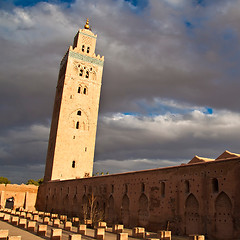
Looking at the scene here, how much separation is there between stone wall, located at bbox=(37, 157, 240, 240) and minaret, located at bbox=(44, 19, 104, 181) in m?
8.96

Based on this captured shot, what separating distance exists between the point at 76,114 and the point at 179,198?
19.3m

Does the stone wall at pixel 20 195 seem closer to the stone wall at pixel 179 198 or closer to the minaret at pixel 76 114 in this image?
the minaret at pixel 76 114

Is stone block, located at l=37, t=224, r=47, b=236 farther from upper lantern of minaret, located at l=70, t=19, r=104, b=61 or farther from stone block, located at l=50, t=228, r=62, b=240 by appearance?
upper lantern of minaret, located at l=70, t=19, r=104, b=61

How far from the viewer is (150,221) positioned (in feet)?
47.2

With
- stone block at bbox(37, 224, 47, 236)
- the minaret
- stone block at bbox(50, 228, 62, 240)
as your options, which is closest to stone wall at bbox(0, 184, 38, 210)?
the minaret

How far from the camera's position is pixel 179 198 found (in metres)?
13.2

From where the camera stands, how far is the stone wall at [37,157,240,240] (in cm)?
1109

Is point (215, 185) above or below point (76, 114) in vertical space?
below

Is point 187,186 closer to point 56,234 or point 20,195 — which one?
point 56,234

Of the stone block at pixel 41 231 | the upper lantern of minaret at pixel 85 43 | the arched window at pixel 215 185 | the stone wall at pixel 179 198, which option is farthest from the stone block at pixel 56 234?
the upper lantern of minaret at pixel 85 43

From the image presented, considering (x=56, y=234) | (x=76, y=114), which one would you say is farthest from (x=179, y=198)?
(x=76, y=114)

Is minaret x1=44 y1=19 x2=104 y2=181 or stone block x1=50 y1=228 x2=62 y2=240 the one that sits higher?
minaret x1=44 y1=19 x2=104 y2=181

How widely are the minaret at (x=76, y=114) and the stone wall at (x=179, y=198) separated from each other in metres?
8.96

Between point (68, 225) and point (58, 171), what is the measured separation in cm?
1491
